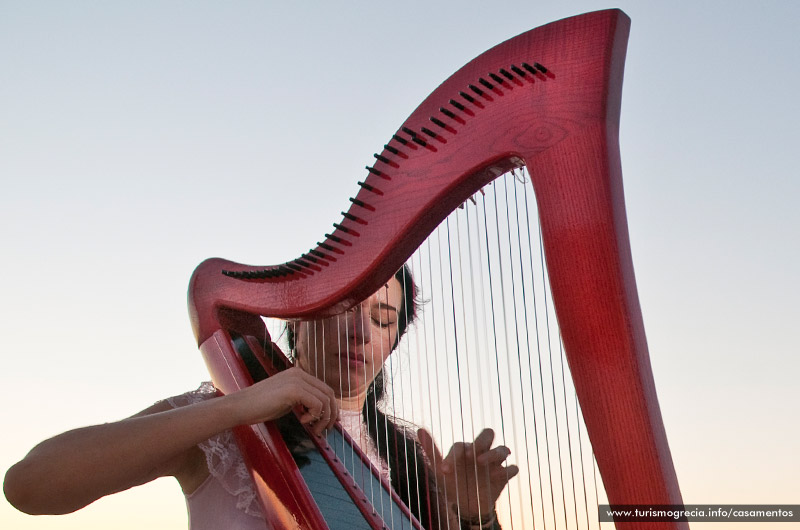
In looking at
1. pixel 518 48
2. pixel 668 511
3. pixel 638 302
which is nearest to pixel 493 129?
pixel 518 48

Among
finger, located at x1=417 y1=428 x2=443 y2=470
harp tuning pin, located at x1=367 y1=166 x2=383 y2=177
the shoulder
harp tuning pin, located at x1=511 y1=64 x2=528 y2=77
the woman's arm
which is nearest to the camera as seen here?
harp tuning pin, located at x1=511 y1=64 x2=528 y2=77

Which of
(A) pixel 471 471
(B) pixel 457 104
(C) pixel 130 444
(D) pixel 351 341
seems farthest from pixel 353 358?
(B) pixel 457 104

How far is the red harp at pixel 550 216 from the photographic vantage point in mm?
775

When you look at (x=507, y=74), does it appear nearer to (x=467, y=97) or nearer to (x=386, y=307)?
(x=467, y=97)

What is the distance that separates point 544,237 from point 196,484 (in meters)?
0.93

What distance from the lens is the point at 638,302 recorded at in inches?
31.3

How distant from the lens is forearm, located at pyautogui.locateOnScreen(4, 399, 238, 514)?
122cm

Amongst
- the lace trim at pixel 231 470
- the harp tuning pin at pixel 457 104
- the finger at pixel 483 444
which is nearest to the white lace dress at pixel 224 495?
the lace trim at pixel 231 470

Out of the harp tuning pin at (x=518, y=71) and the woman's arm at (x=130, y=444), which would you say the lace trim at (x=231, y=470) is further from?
the harp tuning pin at (x=518, y=71)

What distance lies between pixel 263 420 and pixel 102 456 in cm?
24

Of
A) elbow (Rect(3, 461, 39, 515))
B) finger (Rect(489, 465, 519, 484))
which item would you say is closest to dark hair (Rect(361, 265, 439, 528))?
finger (Rect(489, 465, 519, 484))

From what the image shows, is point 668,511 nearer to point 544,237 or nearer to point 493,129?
point 544,237

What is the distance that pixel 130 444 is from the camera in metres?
1.25

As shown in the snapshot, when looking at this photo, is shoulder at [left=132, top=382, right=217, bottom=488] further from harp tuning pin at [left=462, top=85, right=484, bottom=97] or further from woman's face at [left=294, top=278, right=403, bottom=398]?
harp tuning pin at [left=462, top=85, right=484, bottom=97]
